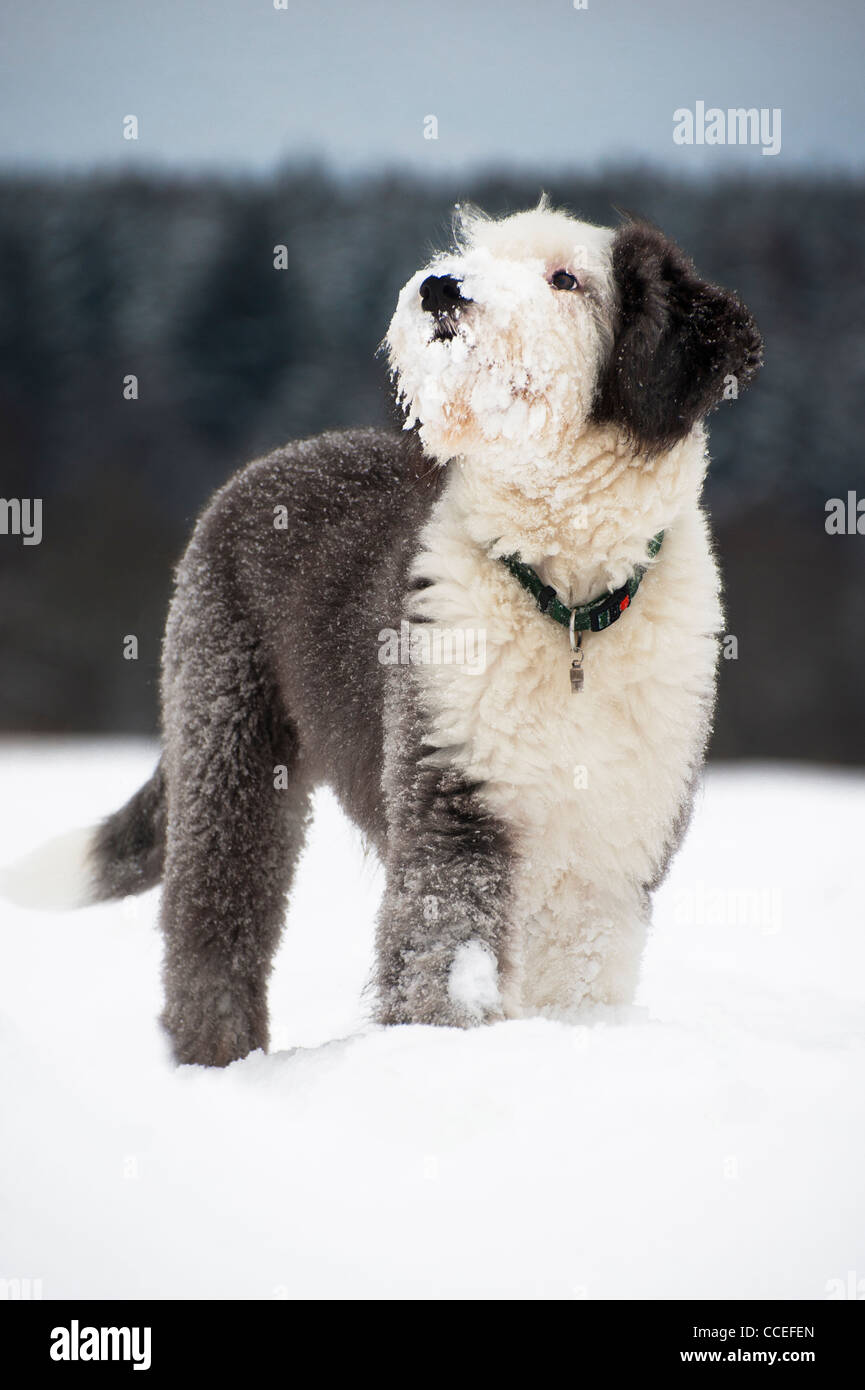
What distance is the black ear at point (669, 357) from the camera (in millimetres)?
2771

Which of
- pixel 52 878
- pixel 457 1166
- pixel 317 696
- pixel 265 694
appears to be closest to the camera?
pixel 457 1166

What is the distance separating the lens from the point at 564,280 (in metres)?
2.86

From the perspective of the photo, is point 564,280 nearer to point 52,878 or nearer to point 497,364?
point 497,364

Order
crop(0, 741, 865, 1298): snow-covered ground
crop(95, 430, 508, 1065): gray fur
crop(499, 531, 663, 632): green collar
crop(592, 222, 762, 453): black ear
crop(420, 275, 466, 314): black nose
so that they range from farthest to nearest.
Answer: crop(95, 430, 508, 1065): gray fur < crop(499, 531, 663, 632): green collar < crop(592, 222, 762, 453): black ear < crop(420, 275, 466, 314): black nose < crop(0, 741, 865, 1298): snow-covered ground

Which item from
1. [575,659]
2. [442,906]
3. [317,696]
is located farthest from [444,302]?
[442,906]

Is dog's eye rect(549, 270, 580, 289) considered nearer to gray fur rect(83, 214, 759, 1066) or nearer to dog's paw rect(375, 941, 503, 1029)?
gray fur rect(83, 214, 759, 1066)

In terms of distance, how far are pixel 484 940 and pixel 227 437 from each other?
9082mm

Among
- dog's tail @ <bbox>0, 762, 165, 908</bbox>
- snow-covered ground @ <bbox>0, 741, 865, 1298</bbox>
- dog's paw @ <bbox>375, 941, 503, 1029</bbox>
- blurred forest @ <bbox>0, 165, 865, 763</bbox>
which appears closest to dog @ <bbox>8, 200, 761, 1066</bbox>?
dog's paw @ <bbox>375, 941, 503, 1029</bbox>

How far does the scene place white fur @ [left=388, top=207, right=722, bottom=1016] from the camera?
2.73 meters

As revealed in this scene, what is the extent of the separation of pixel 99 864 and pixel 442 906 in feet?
5.83

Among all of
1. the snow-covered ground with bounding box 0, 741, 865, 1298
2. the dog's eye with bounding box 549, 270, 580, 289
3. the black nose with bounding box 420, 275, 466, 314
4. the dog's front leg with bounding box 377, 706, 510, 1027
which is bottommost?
the snow-covered ground with bounding box 0, 741, 865, 1298

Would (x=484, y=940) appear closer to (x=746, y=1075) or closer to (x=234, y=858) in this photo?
(x=746, y=1075)

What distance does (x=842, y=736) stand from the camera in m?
11.0

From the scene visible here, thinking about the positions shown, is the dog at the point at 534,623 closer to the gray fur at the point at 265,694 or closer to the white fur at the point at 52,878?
the gray fur at the point at 265,694
